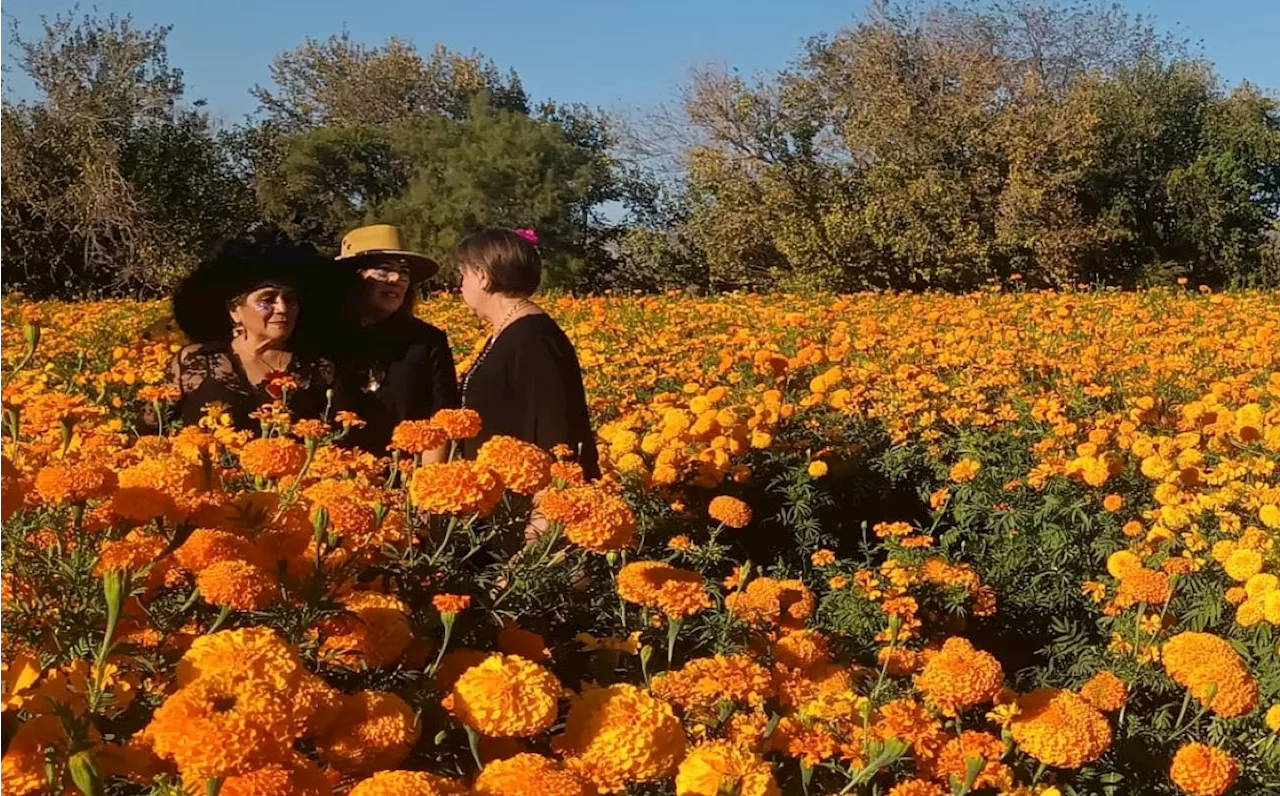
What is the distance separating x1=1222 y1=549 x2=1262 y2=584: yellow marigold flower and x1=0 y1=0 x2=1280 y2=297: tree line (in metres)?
12.4

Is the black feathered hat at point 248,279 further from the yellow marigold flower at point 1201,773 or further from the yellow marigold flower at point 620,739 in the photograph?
the yellow marigold flower at point 1201,773

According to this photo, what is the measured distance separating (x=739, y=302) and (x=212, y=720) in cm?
820

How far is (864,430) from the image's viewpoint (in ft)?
13.3

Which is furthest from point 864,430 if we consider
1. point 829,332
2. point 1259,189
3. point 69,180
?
point 1259,189

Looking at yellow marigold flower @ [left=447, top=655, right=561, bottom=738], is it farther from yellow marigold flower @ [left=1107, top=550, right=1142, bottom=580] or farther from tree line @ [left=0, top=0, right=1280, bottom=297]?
tree line @ [left=0, top=0, right=1280, bottom=297]

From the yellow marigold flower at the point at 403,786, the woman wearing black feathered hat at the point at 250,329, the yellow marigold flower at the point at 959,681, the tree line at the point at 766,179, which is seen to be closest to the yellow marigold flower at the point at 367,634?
the yellow marigold flower at the point at 403,786

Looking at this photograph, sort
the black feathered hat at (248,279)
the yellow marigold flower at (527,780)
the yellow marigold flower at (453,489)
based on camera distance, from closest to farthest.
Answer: the yellow marigold flower at (527,780) → the yellow marigold flower at (453,489) → the black feathered hat at (248,279)

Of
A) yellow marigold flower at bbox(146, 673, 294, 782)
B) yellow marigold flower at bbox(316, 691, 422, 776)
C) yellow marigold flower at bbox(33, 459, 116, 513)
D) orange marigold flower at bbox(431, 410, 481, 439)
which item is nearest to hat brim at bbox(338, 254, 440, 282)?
orange marigold flower at bbox(431, 410, 481, 439)

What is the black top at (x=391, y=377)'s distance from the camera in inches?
114

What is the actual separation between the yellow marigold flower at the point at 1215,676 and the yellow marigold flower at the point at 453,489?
97cm

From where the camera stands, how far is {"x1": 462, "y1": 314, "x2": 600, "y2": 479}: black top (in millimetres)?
→ 2904

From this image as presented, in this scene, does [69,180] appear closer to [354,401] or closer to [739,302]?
[739,302]

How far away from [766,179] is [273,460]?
664 inches

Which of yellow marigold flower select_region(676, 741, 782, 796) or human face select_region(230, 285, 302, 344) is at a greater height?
human face select_region(230, 285, 302, 344)
